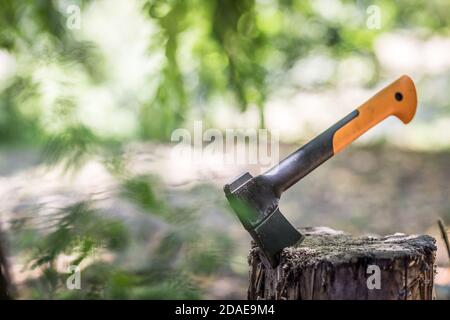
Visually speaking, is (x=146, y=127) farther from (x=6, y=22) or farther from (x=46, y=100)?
(x=6, y=22)

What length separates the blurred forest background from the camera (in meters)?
3.08

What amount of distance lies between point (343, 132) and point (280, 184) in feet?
1.12

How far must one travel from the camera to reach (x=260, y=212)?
7.25ft

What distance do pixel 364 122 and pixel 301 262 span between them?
25.8 inches

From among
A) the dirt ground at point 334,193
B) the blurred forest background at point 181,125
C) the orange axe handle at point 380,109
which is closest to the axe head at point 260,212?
the orange axe handle at point 380,109

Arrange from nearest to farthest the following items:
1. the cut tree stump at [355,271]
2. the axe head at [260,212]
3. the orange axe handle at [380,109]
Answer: the cut tree stump at [355,271]
the axe head at [260,212]
the orange axe handle at [380,109]

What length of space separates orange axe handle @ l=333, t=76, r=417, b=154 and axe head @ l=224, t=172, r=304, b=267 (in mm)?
347

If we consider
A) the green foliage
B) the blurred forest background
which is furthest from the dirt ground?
the green foliage

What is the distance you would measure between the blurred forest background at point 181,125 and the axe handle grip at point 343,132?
36.0 inches

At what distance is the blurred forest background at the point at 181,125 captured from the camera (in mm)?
3080

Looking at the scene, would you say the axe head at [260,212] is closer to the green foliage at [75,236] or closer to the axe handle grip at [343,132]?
the axe handle grip at [343,132]
